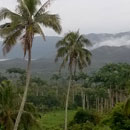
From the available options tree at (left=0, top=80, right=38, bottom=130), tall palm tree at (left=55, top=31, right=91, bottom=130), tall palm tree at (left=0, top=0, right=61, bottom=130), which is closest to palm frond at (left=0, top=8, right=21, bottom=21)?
tall palm tree at (left=0, top=0, right=61, bottom=130)

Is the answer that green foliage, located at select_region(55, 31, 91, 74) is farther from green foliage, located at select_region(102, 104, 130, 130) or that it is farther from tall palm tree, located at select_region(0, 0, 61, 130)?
tall palm tree, located at select_region(0, 0, 61, 130)

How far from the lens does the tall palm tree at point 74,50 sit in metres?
42.6

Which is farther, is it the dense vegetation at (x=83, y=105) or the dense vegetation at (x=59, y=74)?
the dense vegetation at (x=83, y=105)

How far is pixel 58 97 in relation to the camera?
3794 inches

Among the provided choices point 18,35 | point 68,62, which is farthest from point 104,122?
point 18,35

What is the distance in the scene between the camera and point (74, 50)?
42.8 meters

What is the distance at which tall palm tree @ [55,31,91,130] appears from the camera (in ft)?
140

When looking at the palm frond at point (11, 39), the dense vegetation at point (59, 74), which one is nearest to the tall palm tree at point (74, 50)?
the dense vegetation at point (59, 74)

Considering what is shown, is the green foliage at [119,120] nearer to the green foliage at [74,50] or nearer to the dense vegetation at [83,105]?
the dense vegetation at [83,105]

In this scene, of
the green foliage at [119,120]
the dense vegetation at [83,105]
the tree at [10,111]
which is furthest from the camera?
the green foliage at [119,120]

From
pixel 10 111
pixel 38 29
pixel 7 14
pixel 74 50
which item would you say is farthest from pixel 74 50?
pixel 7 14

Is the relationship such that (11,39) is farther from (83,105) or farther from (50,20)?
(83,105)

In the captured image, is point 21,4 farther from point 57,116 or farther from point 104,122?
point 57,116

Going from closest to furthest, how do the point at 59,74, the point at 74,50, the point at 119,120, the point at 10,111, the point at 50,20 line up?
the point at 50,20, the point at 10,111, the point at 119,120, the point at 74,50, the point at 59,74
